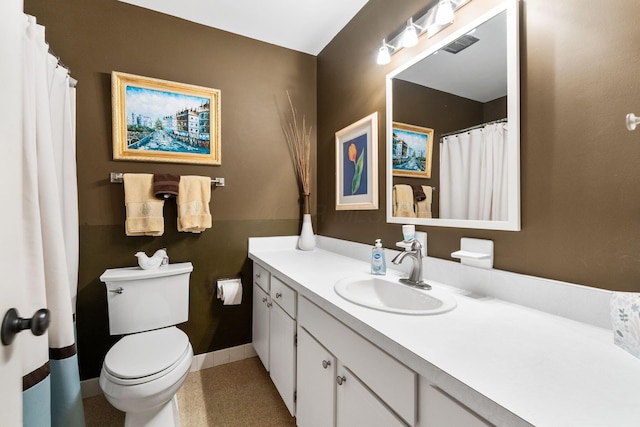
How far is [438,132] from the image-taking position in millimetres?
1268

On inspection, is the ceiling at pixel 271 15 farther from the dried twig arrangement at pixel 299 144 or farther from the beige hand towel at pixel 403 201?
the beige hand towel at pixel 403 201

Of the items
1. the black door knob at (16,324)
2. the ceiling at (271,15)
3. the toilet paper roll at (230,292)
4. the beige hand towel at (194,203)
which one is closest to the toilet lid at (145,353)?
the toilet paper roll at (230,292)

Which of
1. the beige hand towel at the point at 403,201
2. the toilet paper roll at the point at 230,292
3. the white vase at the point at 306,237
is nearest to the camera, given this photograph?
the beige hand towel at the point at 403,201

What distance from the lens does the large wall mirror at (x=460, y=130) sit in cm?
99

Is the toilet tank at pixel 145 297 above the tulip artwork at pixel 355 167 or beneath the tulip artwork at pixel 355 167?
beneath

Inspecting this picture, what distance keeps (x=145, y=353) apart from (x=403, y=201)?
1482 mm

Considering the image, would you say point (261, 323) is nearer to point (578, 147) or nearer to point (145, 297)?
point (145, 297)

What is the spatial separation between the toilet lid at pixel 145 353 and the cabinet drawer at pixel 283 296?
50 cm

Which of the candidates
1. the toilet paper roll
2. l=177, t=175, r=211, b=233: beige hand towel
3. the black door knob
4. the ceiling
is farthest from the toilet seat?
the ceiling

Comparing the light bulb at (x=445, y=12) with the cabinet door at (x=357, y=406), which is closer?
the cabinet door at (x=357, y=406)

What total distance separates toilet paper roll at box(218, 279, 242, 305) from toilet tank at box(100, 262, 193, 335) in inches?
9.8

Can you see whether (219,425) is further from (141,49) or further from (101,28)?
(101,28)

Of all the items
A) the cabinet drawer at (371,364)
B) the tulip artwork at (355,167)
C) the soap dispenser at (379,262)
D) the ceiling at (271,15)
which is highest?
the ceiling at (271,15)

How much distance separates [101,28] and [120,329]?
5.93 feet
